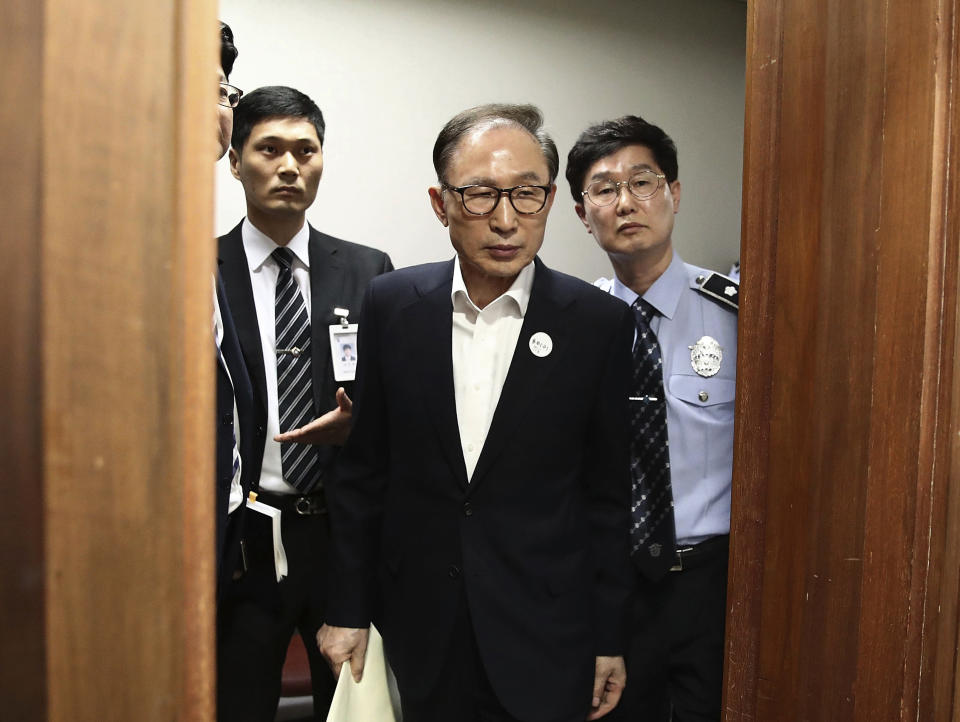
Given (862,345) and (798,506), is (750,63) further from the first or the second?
(798,506)

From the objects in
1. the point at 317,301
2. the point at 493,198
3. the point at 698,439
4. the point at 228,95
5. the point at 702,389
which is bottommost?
the point at 698,439

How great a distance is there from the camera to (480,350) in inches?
60.6

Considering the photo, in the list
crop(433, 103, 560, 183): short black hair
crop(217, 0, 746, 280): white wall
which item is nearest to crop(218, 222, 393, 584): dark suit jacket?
crop(433, 103, 560, 183): short black hair

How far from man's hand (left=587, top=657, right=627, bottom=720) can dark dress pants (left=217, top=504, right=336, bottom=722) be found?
71 cm

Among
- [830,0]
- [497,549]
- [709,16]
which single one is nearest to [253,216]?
[497,549]

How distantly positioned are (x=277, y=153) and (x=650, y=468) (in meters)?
1.19

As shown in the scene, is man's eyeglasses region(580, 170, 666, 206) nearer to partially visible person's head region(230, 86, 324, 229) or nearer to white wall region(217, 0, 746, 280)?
partially visible person's head region(230, 86, 324, 229)

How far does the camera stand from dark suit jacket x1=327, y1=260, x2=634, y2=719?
1.45 metres

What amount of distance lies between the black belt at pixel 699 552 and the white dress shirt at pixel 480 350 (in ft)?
1.72

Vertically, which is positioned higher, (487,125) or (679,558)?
(487,125)

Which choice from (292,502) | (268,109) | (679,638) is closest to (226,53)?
(268,109)

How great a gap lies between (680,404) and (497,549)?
53 centimetres

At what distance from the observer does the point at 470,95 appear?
3.32m

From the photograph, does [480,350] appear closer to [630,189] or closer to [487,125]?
[487,125]
